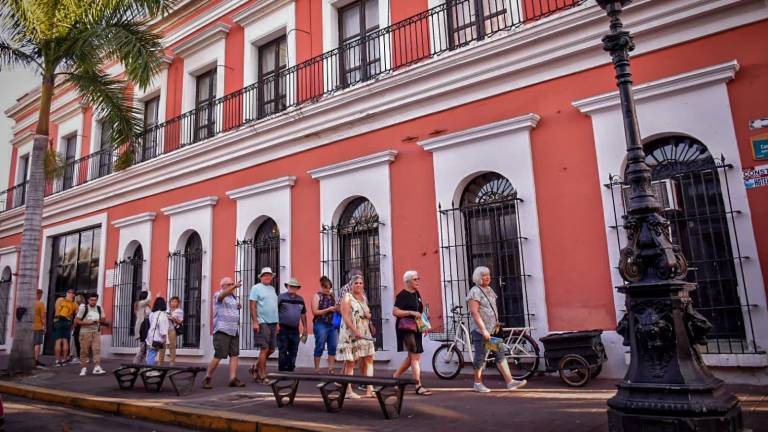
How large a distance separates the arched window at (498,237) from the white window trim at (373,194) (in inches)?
58.8

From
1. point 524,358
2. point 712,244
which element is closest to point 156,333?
point 524,358

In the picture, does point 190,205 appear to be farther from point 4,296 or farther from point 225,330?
point 4,296

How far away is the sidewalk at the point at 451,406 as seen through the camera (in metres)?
5.17

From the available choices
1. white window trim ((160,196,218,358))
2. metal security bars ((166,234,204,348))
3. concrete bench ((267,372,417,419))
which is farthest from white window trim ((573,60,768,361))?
metal security bars ((166,234,204,348))

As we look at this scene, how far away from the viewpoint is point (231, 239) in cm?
1275

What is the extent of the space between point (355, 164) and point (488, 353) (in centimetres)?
449

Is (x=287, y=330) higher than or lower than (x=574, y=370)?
higher

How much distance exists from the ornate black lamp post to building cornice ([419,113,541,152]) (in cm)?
406

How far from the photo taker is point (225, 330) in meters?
8.21

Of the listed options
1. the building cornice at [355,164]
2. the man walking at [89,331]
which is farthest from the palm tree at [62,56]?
the building cornice at [355,164]

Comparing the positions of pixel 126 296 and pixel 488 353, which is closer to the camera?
pixel 488 353

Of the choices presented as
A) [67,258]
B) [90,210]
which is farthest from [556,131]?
[67,258]

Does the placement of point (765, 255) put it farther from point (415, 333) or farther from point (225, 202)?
point (225, 202)

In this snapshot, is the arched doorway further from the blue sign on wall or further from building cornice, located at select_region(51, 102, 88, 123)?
building cornice, located at select_region(51, 102, 88, 123)
